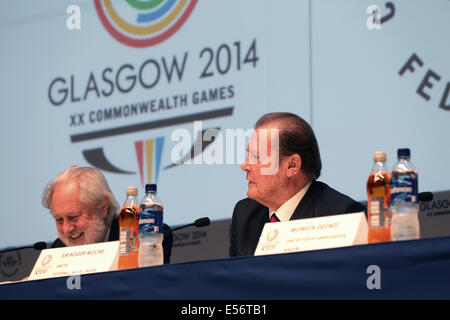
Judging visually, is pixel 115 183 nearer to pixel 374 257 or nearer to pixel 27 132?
pixel 27 132

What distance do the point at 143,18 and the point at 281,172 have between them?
174 centimetres

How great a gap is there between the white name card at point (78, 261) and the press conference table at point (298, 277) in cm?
17

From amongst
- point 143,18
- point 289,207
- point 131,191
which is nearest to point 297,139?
point 289,207

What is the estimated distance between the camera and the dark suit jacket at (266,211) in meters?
2.56

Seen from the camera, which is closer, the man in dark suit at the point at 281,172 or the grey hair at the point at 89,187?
the man in dark suit at the point at 281,172

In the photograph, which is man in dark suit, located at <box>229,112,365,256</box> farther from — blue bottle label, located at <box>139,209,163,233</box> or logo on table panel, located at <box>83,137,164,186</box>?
logo on table panel, located at <box>83,137,164,186</box>

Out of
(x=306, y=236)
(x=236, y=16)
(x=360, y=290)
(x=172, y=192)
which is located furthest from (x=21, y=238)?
(x=360, y=290)

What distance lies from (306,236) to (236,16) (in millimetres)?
2043

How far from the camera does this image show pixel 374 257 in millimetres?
1673

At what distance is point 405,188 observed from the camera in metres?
2.00

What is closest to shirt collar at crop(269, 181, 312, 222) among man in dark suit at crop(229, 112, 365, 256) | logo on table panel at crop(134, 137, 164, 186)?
man in dark suit at crop(229, 112, 365, 256)

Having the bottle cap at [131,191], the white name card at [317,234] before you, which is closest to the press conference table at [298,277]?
the white name card at [317,234]

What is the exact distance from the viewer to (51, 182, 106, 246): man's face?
3211mm

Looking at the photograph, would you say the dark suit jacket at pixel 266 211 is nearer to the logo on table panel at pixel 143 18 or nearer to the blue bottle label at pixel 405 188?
the blue bottle label at pixel 405 188
